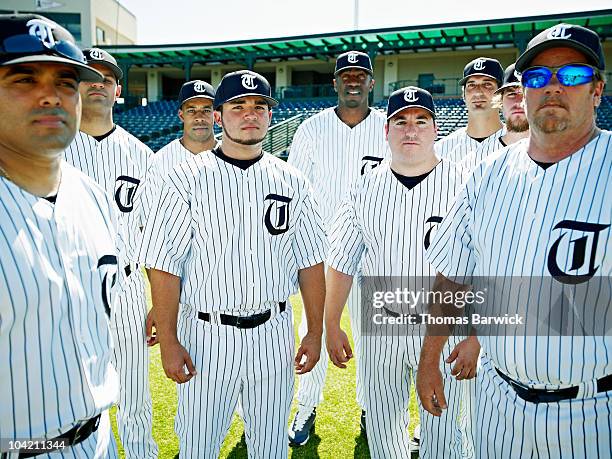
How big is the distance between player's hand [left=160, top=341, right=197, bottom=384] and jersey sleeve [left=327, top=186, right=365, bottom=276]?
3.15 ft

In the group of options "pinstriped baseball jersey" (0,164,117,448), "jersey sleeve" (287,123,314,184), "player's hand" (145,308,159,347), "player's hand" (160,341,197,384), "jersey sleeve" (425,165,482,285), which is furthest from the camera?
"jersey sleeve" (287,123,314,184)

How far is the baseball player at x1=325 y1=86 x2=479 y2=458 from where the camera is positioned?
8.64 ft

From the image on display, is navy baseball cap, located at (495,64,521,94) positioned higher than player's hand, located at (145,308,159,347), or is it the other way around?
navy baseball cap, located at (495,64,521,94)

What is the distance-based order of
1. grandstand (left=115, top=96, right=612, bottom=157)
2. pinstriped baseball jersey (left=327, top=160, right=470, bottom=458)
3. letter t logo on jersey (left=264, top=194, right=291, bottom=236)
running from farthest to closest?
grandstand (left=115, top=96, right=612, bottom=157) < pinstriped baseball jersey (left=327, top=160, right=470, bottom=458) < letter t logo on jersey (left=264, top=194, right=291, bottom=236)

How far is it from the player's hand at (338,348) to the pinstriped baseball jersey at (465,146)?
5.35ft

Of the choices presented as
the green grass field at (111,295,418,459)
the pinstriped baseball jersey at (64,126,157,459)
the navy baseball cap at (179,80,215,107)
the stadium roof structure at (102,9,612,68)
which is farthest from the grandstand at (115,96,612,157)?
the pinstriped baseball jersey at (64,126,157,459)

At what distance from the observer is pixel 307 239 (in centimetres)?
265

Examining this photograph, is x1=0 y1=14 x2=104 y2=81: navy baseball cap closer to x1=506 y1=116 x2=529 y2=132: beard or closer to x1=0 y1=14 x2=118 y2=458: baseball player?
x1=0 y1=14 x2=118 y2=458: baseball player

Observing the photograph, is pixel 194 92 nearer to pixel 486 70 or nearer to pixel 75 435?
pixel 486 70

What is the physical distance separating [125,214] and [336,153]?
5.63ft

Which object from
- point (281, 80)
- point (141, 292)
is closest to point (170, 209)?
point (141, 292)

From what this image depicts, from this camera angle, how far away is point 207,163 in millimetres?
2510

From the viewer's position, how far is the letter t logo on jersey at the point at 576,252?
1720 mm

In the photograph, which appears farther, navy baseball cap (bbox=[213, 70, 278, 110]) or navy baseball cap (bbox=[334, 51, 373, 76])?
navy baseball cap (bbox=[334, 51, 373, 76])
